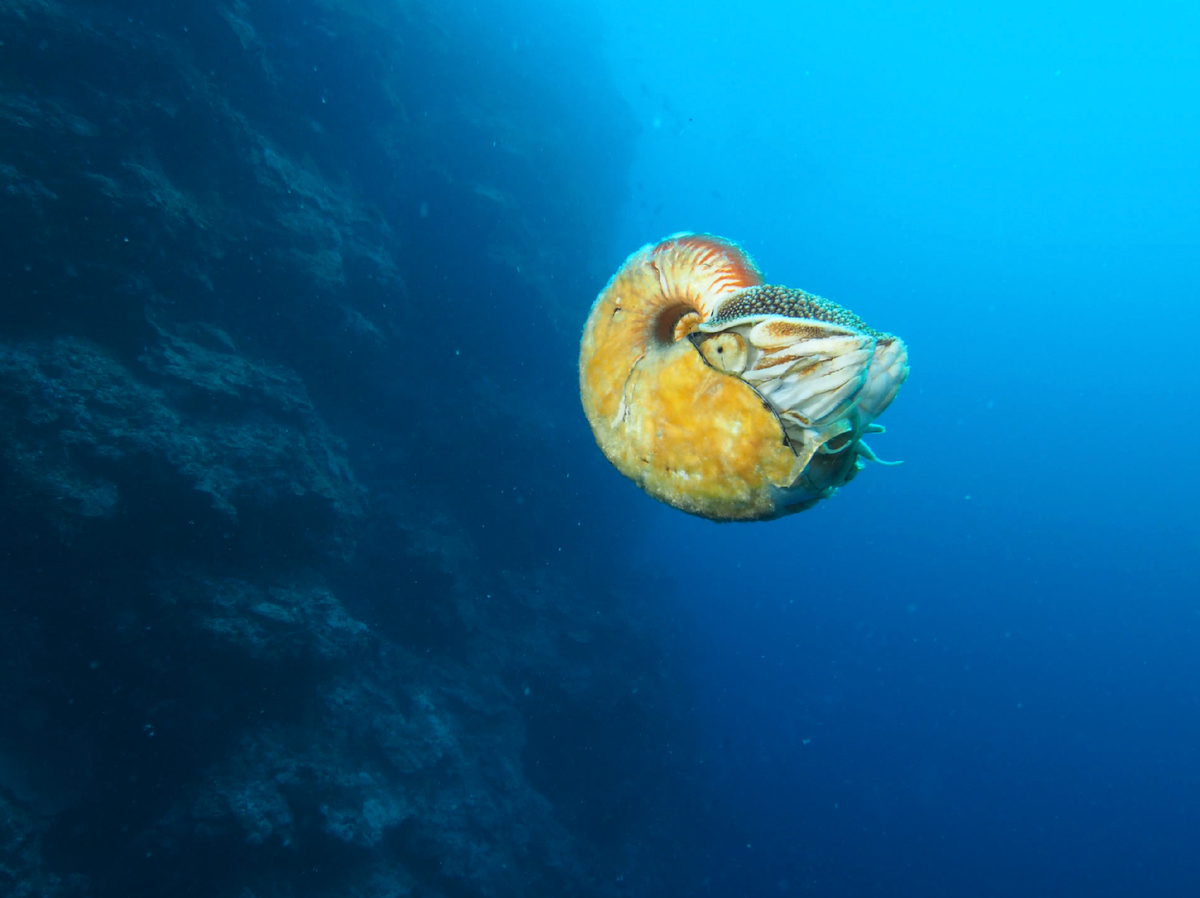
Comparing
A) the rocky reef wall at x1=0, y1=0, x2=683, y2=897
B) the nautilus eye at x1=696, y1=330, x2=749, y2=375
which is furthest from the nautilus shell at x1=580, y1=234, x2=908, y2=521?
the rocky reef wall at x1=0, y1=0, x2=683, y2=897

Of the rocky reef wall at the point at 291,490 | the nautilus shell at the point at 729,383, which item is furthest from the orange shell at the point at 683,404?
the rocky reef wall at the point at 291,490

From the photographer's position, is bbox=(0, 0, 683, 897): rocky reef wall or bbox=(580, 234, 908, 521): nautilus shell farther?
bbox=(0, 0, 683, 897): rocky reef wall

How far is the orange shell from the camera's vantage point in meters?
1.39

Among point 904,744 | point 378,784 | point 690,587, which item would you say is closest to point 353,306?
point 378,784

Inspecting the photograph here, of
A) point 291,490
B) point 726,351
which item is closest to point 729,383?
point 726,351

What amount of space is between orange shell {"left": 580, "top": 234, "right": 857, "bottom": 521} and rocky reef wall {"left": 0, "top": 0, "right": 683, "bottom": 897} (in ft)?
26.7

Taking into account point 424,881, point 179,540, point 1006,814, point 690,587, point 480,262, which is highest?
point 690,587

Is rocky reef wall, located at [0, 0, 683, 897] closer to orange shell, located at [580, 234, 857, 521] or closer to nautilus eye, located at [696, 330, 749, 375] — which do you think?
orange shell, located at [580, 234, 857, 521]

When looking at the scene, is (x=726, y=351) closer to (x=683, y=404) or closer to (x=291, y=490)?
(x=683, y=404)

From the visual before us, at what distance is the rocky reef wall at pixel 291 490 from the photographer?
6895mm

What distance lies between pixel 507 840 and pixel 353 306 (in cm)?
1181

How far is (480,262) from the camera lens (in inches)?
623

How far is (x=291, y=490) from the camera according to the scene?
896 centimetres

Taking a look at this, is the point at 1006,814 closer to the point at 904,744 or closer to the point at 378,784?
the point at 904,744
